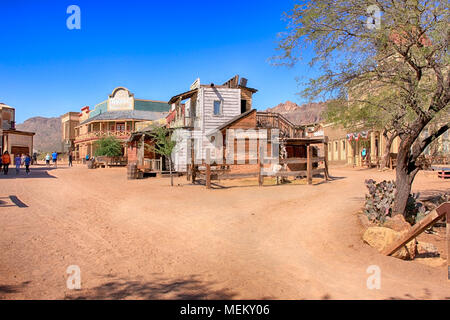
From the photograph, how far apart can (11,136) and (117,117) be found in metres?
12.9

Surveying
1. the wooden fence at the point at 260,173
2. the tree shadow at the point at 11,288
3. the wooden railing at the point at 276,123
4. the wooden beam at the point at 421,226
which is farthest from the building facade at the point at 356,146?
the tree shadow at the point at 11,288

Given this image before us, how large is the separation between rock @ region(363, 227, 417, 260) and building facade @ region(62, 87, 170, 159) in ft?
121

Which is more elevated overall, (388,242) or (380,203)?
(380,203)

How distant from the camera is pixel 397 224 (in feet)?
24.8

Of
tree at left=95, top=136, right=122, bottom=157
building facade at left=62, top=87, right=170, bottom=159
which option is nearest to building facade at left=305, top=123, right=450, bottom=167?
tree at left=95, top=136, right=122, bottom=157

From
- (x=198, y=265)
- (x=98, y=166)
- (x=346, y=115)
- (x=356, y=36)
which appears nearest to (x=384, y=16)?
(x=356, y=36)

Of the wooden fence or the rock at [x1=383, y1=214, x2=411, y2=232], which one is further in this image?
the wooden fence

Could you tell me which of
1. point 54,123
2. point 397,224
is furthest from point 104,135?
point 54,123

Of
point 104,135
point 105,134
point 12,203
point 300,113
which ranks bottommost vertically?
point 12,203

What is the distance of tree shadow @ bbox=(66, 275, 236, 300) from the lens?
4.28m

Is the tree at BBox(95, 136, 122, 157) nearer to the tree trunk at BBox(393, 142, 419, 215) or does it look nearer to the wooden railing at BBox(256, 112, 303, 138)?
the wooden railing at BBox(256, 112, 303, 138)

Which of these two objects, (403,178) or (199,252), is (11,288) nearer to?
(199,252)

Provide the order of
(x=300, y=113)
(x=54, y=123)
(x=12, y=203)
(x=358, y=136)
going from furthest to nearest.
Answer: (x=54, y=123) → (x=300, y=113) → (x=358, y=136) → (x=12, y=203)

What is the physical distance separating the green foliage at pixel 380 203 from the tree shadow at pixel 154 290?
5.30 m
